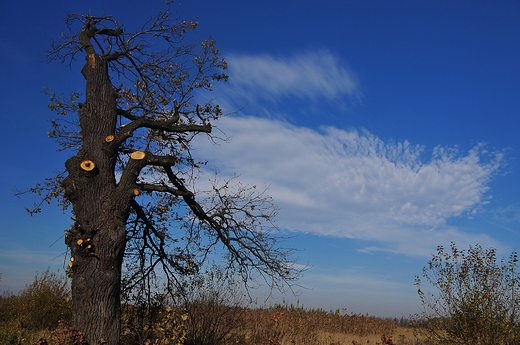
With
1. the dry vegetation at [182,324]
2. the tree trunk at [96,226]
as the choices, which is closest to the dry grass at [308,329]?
the dry vegetation at [182,324]

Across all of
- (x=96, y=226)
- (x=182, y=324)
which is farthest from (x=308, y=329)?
(x=96, y=226)

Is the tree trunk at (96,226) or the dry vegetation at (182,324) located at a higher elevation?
the tree trunk at (96,226)

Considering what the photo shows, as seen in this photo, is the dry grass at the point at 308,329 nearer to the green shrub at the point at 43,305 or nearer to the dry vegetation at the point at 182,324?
the dry vegetation at the point at 182,324

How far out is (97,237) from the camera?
6.67 metres

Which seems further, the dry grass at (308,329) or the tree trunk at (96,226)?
the dry grass at (308,329)

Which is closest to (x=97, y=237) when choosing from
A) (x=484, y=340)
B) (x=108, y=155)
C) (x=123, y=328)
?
(x=108, y=155)

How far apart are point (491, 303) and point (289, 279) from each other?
5154 mm

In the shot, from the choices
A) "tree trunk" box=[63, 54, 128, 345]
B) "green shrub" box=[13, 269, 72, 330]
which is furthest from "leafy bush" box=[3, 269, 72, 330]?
"tree trunk" box=[63, 54, 128, 345]

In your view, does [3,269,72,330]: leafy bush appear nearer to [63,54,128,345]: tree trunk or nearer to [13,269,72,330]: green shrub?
[13,269,72,330]: green shrub

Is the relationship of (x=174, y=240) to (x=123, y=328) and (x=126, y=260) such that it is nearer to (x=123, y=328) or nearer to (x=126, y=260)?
(x=126, y=260)

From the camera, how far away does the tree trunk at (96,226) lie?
6.27 meters

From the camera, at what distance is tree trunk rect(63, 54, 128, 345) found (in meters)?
6.27

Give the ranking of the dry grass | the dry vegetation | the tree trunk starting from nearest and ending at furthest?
1. the tree trunk
2. the dry vegetation
3. the dry grass

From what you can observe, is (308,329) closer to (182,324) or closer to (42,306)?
(182,324)
